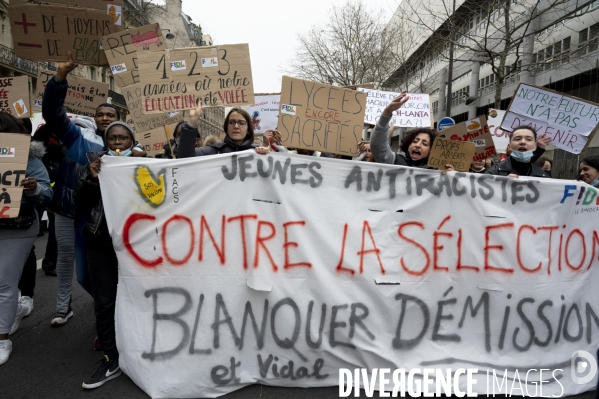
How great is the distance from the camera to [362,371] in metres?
2.79

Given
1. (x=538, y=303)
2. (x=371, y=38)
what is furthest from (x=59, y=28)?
(x=371, y=38)

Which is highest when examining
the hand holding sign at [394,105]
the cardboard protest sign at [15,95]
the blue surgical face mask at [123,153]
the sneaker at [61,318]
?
the cardboard protest sign at [15,95]

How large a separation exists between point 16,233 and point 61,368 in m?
1.04

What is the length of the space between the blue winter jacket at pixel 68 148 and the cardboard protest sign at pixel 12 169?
11.5 inches

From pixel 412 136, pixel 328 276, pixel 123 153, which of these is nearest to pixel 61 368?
pixel 123 153

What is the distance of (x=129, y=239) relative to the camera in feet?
9.10

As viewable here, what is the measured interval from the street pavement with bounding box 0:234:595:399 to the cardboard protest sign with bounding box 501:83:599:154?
7.97 ft

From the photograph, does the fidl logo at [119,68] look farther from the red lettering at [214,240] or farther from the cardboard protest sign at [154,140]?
the red lettering at [214,240]

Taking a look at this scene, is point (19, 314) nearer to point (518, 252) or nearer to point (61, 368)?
point (61, 368)

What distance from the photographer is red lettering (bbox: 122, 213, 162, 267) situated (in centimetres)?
276

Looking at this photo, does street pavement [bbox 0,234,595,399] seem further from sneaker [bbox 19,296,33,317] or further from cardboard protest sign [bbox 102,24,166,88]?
cardboard protest sign [bbox 102,24,166,88]

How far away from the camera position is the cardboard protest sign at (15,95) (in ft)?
14.6

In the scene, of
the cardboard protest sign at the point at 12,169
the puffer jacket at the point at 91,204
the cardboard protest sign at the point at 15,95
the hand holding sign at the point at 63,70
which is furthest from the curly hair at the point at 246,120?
the cardboard protest sign at the point at 15,95

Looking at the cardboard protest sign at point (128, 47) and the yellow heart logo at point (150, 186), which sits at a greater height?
the cardboard protest sign at point (128, 47)
